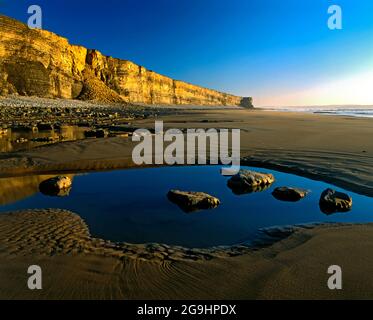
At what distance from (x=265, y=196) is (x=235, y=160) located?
297 cm

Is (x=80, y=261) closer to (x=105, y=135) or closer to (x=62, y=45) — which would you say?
(x=105, y=135)

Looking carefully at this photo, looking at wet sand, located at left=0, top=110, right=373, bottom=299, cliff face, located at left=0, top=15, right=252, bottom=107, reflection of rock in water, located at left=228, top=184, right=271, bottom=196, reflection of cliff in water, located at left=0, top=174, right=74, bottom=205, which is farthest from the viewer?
cliff face, located at left=0, top=15, right=252, bottom=107

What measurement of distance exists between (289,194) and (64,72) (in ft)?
204

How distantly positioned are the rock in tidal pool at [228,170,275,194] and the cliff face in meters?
44.0

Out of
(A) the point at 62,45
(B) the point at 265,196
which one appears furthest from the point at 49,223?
(A) the point at 62,45

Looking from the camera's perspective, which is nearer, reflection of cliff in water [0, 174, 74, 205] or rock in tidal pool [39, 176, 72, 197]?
reflection of cliff in water [0, 174, 74, 205]

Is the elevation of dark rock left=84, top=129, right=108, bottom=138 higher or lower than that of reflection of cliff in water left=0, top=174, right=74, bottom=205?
higher

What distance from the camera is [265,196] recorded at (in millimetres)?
5543

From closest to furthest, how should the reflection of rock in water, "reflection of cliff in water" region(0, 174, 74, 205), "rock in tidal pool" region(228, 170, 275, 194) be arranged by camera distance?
"reflection of cliff in water" region(0, 174, 74, 205) → the reflection of rock in water → "rock in tidal pool" region(228, 170, 275, 194)

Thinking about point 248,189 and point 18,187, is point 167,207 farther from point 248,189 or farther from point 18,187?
point 18,187

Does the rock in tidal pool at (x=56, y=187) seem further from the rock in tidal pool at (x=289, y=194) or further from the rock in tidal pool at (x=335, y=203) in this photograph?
the rock in tidal pool at (x=335, y=203)

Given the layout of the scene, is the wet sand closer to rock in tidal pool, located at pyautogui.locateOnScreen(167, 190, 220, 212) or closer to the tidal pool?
the tidal pool

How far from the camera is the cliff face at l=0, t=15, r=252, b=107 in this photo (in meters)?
46.5

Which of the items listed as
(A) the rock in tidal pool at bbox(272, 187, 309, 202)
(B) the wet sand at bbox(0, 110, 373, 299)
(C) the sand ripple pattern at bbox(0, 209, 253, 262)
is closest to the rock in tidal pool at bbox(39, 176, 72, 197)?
(B) the wet sand at bbox(0, 110, 373, 299)
